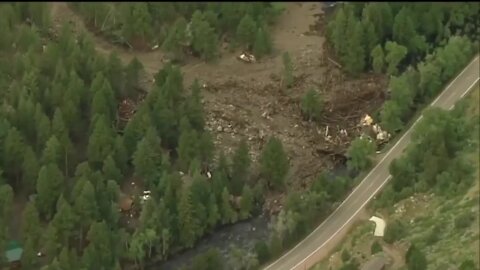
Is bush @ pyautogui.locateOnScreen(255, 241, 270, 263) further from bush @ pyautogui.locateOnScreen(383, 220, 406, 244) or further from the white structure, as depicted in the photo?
bush @ pyautogui.locateOnScreen(383, 220, 406, 244)

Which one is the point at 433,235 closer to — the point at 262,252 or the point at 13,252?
the point at 262,252

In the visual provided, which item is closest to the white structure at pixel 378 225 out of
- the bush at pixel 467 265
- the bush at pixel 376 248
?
the bush at pixel 376 248

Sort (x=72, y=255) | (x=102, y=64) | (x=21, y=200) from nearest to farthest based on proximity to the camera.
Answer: (x=72, y=255)
(x=21, y=200)
(x=102, y=64)

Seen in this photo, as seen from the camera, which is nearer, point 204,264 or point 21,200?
point 204,264

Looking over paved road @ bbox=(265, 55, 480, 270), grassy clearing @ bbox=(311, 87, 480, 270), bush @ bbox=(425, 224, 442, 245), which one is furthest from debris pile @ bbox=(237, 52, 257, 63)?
bush @ bbox=(425, 224, 442, 245)

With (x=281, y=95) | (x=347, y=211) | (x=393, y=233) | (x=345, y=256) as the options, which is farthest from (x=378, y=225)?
(x=281, y=95)

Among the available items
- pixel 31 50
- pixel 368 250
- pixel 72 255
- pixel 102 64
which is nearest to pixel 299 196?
pixel 368 250

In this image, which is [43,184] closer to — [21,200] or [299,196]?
[21,200]
